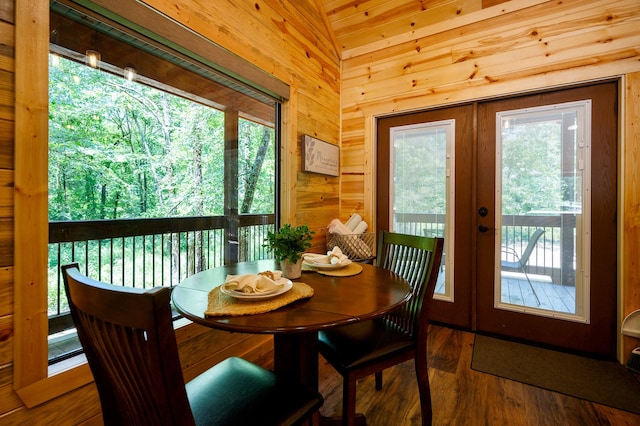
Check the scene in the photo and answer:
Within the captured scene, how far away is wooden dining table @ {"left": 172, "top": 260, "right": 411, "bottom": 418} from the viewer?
0.84 metres

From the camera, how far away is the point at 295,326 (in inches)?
32.6

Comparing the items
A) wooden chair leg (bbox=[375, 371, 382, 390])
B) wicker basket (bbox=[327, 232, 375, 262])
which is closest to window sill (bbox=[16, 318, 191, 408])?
wooden chair leg (bbox=[375, 371, 382, 390])

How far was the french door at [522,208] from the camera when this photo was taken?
2129 mm

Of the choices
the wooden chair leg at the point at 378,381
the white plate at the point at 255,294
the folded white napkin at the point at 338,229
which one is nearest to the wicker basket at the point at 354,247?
the folded white napkin at the point at 338,229

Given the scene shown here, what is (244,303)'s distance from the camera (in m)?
0.97

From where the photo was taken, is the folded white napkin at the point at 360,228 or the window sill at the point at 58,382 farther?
the folded white napkin at the point at 360,228

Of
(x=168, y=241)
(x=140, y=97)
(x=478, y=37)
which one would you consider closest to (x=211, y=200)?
(x=168, y=241)

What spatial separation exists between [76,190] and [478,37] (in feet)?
10.2

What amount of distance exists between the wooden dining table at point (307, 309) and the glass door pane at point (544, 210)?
5.32ft

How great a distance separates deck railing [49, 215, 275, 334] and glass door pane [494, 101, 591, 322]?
202cm

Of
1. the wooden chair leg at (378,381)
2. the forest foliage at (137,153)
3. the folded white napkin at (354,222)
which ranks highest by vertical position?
the forest foliage at (137,153)

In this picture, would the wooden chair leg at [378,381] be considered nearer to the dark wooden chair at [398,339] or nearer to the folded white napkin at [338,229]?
the dark wooden chair at [398,339]

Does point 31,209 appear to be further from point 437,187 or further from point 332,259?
point 437,187

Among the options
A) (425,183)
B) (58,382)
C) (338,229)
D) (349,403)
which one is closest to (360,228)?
(338,229)
